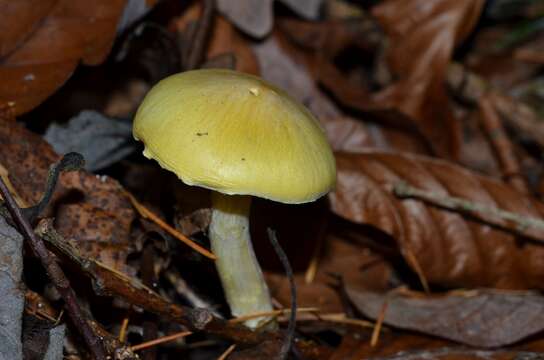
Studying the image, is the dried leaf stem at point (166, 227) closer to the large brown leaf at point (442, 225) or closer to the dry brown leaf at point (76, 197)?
the dry brown leaf at point (76, 197)

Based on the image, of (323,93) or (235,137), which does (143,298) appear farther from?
(323,93)

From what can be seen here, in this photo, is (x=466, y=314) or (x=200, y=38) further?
(x=200, y=38)

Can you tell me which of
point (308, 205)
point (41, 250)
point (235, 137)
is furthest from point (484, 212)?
point (41, 250)

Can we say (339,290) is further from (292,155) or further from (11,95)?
(11,95)

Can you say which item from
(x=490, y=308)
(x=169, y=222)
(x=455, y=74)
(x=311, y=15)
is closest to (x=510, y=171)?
(x=455, y=74)

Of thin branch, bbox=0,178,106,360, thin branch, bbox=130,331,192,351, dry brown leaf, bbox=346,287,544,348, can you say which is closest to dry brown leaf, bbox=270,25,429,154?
dry brown leaf, bbox=346,287,544,348

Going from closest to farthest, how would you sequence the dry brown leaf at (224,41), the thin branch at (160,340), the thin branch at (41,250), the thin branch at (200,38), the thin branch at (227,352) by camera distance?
the thin branch at (41,250) → the thin branch at (160,340) → the thin branch at (227,352) → the thin branch at (200,38) → the dry brown leaf at (224,41)

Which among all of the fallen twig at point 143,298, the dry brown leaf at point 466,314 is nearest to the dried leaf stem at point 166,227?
the fallen twig at point 143,298
